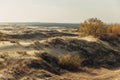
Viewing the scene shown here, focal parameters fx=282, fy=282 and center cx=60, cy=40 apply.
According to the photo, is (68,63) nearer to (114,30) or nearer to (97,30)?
(97,30)

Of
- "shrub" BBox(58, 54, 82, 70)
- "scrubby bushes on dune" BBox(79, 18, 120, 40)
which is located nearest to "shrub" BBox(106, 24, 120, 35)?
"scrubby bushes on dune" BBox(79, 18, 120, 40)

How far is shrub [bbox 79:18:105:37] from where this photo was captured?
35.2 meters

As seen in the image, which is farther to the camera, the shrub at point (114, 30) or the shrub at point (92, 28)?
the shrub at point (114, 30)

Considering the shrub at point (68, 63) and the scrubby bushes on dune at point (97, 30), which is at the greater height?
the scrubby bushes on dune at point (97, 30)

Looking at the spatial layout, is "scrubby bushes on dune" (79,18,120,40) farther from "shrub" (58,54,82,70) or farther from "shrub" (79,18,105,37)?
"shrub" (58,54,82,70)

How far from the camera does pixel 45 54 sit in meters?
24.4

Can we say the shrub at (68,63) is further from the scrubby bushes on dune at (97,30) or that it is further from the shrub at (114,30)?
the shrub at (114,30)

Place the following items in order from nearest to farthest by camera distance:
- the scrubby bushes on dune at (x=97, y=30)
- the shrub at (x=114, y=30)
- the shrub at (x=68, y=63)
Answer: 1. the shrub at (x=68, y=63)
2. the scrubby bushes on dune at (x=97, y=30)
3. the shrub at (x=114, y=30)

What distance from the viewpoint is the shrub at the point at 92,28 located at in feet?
116

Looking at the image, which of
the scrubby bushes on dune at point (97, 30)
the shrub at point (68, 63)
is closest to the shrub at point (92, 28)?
the scrubby bushes on dune at point (97, 30)

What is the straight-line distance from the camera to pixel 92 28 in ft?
118

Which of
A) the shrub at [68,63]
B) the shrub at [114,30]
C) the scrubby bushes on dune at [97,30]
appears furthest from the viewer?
the shrub at [114,30]

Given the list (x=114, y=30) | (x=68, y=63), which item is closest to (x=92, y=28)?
(x=114, y=30)

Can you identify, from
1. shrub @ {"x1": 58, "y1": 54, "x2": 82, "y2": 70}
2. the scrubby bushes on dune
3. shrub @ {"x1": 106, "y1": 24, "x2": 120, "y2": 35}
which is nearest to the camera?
shrub @ {"x1": 58, "y1": 54, "x2": 82, "y2": 70}
